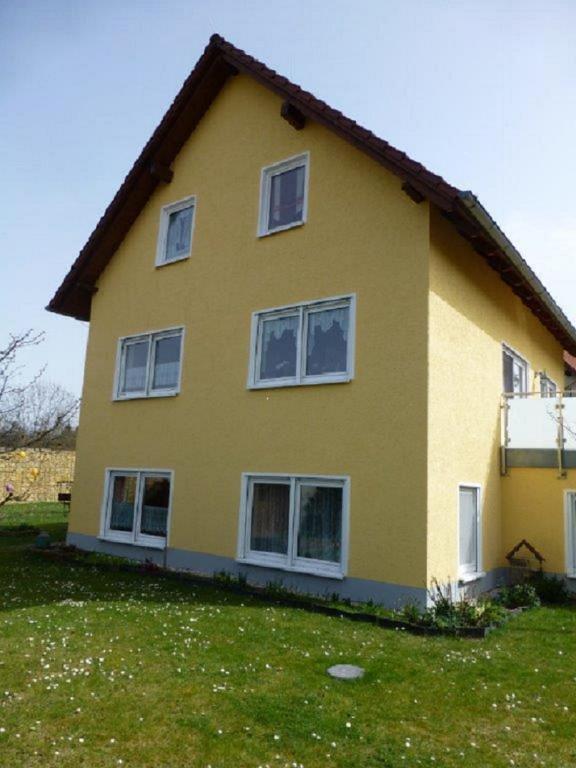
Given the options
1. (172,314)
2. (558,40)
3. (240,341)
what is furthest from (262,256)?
(558,40)

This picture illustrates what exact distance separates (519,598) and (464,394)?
3554 mm

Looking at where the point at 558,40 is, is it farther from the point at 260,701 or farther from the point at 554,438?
the point at 260,701

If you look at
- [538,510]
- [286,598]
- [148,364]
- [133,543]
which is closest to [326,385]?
[286,598]

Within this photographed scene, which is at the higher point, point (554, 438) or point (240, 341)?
point (240, 341)

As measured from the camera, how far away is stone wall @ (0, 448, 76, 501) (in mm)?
26422

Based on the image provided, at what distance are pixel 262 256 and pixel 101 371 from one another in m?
5.73

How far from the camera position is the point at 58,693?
18.8ft

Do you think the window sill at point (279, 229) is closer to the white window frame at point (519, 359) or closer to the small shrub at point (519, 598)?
the white window frame at point (519, 359)

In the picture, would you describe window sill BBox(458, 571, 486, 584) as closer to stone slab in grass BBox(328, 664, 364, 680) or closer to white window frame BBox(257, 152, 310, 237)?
stone slab in grass BBox(328, 664, 364, 680)

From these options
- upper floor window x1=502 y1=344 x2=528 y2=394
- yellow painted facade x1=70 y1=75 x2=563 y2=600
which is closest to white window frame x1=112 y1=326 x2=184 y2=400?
yellow painted facade x1=70 y1=75 x2=563 y2=600

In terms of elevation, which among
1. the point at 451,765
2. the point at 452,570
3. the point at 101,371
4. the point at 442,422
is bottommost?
the point at 451,765

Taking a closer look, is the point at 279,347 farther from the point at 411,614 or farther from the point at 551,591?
the point at 551,591

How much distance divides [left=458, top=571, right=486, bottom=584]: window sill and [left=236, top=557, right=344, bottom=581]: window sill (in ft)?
6.59

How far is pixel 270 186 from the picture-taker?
504 inches
